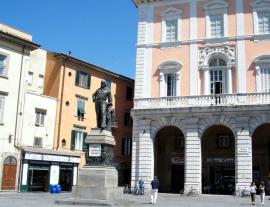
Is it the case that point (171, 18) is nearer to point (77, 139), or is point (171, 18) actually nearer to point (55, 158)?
point (77, 139)

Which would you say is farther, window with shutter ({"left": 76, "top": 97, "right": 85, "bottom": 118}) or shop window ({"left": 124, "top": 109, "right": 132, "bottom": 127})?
shop window ({"left": 124, "top": 109, "right": 132, "bottom": 127})

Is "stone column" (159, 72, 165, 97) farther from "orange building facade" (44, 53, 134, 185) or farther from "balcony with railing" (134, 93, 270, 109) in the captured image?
"orange building facade" (44, 53, 134, 185)

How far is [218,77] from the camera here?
3719cm

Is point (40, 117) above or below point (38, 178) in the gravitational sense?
above

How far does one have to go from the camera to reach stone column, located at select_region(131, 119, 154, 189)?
36.8 m

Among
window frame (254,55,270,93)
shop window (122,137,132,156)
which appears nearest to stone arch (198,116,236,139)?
window frame (254,55,270,93)

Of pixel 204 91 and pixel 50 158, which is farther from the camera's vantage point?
pixel 50 158

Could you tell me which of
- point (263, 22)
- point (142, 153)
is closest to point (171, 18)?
point (263, 22)

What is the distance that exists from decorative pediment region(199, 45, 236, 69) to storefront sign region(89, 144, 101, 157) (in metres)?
19.4

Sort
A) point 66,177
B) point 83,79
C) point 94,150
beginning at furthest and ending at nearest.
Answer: point 83,79 → point 66,177 → point 94,150

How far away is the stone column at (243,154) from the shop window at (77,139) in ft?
49.0

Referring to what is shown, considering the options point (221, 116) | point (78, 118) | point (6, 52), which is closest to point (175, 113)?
point (221, 116)

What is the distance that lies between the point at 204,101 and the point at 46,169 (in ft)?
49.1

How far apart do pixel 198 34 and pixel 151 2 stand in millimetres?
5774
